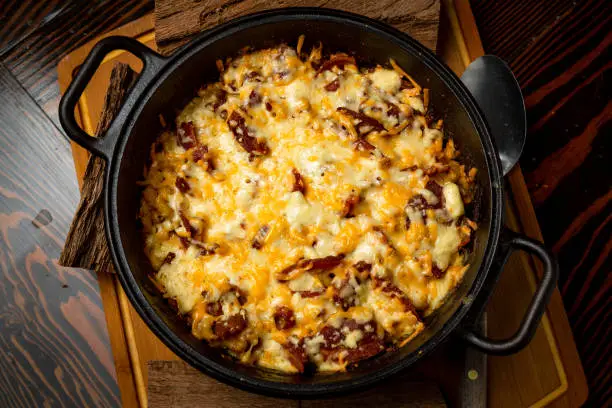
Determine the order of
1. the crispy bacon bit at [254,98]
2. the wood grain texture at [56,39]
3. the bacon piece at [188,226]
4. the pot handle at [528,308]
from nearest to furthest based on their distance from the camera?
1. the pot handle at [528,308]
2. the bacon piece at [188,226]
3. the crispy bacon bit at [254,98]
4. the wood grain texture at [56,39]

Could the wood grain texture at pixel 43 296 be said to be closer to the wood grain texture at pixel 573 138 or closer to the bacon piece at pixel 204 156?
the bacon piece at pixel 204 156

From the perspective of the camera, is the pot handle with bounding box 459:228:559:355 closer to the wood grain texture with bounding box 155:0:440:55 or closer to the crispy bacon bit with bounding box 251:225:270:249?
the crispy bacon bit with bounding box 251:225:270:249

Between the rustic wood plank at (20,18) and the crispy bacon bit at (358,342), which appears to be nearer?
the crispy bacon bit at (358,342)

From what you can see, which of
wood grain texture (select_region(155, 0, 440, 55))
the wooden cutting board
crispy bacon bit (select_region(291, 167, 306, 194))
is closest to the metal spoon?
the wooden cutting board

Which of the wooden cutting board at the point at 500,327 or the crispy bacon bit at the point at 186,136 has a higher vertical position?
the crispy bacon bit at the point at 186,136

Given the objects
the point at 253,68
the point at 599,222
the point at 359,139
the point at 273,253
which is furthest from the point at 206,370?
the point at 599,222

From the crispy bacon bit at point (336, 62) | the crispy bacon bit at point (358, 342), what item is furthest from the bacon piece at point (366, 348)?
the crispy bacon bit at point (336, 62)

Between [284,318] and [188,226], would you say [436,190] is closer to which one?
[284,318]
